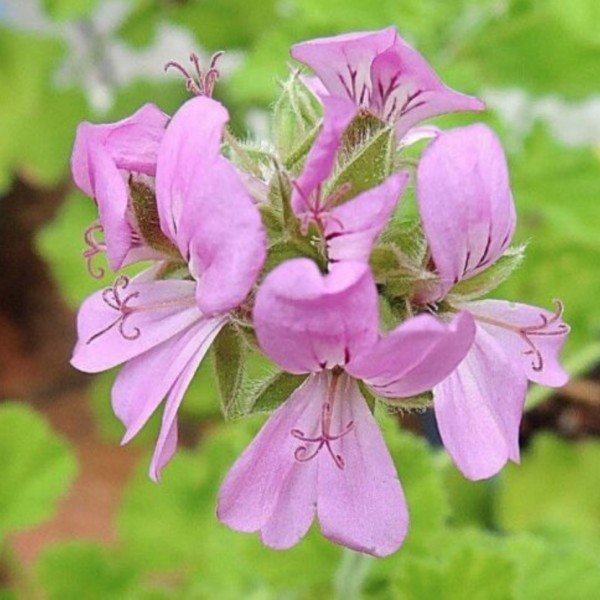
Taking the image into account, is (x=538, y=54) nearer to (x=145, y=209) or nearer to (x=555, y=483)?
(x=555, y=483)

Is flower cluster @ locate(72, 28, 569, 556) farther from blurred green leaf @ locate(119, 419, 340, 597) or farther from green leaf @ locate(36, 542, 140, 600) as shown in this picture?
green leaf @ locate(36, 542, 140, 600)

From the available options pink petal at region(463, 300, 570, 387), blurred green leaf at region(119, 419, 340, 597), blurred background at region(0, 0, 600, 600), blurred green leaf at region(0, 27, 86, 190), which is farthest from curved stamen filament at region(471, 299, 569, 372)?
blurred green leaf at region(0, 27, 86, 190)

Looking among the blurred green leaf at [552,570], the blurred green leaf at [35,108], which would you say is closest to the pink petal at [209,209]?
the blurred green leaf at [552,570]

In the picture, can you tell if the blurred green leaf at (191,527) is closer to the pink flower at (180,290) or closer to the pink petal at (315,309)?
the pink flower at (180,290)

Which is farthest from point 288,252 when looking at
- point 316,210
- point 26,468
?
point 26,468

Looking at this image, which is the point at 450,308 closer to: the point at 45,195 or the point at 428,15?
the point at 428,15
